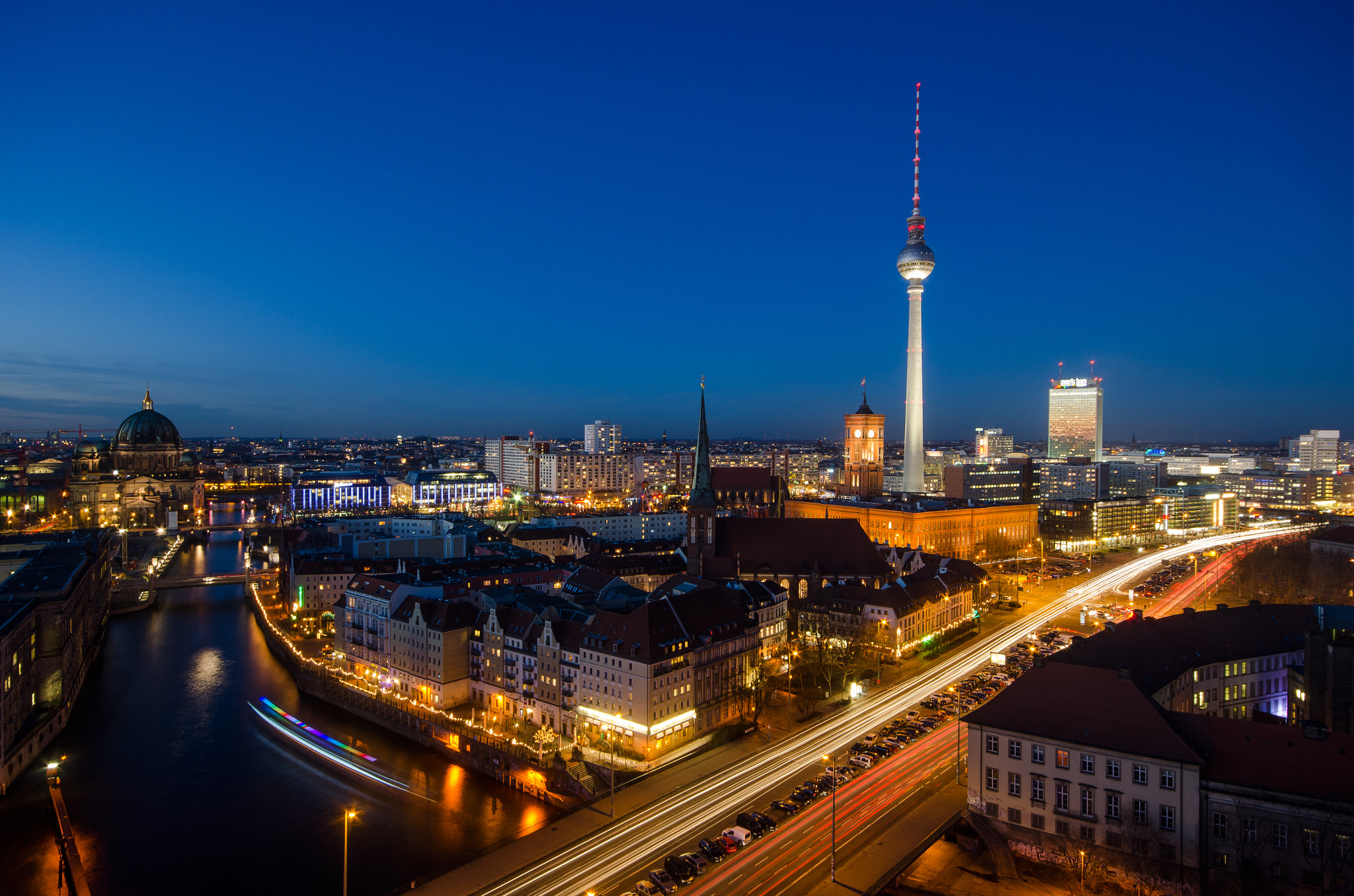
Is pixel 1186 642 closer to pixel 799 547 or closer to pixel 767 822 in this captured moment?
pixel 767 822

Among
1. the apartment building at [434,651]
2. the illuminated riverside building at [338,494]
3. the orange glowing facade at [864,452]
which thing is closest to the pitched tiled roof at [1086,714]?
the apartment building at [434,651]

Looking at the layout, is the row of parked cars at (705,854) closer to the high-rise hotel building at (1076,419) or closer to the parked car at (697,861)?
the parked car at (697,861)

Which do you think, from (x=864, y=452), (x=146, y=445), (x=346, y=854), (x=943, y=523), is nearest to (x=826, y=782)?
(x=346, y=854)

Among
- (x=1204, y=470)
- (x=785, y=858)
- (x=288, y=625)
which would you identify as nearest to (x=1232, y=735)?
(x=785, y=858)

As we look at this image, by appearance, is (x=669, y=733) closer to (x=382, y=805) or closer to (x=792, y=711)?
(x=792, y=711)

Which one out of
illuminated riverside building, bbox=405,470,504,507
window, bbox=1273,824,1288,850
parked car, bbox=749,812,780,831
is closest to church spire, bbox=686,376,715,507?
parked car, bbox=749,812,780,831

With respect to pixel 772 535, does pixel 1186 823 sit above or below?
below
